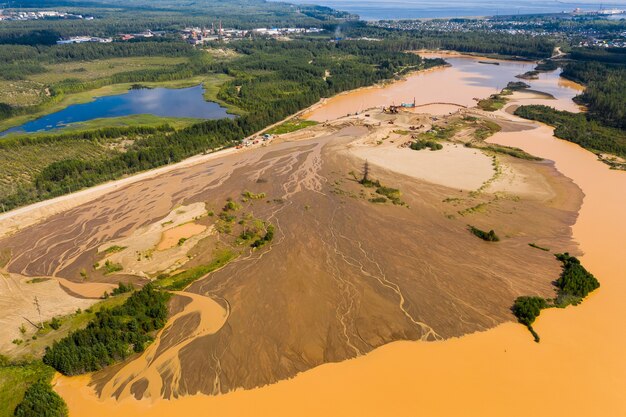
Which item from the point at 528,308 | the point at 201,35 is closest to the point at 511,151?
the point at 528,308

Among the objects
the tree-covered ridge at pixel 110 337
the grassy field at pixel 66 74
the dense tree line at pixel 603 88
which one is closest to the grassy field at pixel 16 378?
the tree-covered ridge at pixel 110 337

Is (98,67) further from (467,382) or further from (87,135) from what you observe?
(467,382)

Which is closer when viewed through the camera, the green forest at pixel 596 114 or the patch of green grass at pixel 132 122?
the green forest at pixel 596 114

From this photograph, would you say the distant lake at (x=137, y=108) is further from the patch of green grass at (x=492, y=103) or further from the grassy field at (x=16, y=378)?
the grassy field at (x=16, y=378)

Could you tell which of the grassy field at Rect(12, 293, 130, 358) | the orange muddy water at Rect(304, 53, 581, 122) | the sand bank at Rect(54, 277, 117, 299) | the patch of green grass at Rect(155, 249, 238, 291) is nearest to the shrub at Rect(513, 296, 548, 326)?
the patch of green grass at Rect(155, 249, 238, 291)

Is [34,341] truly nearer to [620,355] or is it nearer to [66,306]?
[66,306]
